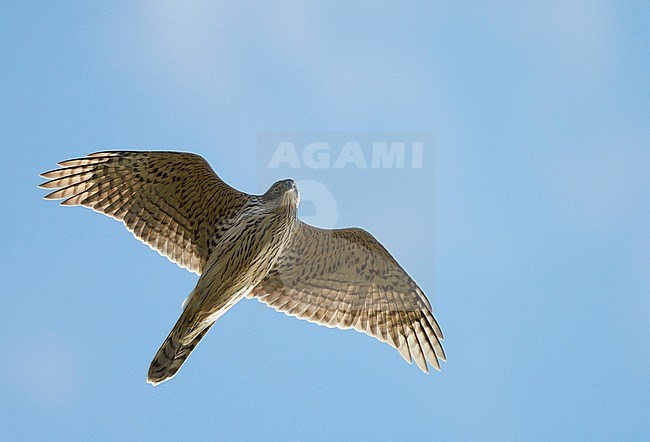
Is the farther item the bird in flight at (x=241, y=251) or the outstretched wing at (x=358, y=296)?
the outstretched wing at (x=358, y=296)

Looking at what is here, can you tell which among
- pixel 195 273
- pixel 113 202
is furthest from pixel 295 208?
pixel 113 202

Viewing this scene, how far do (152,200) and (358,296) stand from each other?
3.19 m

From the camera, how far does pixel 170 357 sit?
9344 millimetres

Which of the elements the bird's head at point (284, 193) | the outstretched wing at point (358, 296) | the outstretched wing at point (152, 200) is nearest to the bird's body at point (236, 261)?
the bird's head at point (284, 193)

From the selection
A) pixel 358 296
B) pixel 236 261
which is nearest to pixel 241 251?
pixel 236 261

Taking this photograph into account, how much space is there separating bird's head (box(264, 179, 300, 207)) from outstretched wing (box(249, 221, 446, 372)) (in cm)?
101

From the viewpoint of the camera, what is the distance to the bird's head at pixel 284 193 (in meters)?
9.70

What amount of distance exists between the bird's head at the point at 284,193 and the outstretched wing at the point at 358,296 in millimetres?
1009

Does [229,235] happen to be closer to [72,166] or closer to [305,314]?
[305,314]

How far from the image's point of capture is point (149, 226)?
1048cm

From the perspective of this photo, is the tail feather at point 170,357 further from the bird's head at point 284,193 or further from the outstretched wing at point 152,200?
the bird's head at point 284,193

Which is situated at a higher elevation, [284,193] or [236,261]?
[284,193]

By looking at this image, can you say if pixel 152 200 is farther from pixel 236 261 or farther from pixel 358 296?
pixel 358 296

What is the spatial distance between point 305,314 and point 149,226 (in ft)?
8.19
